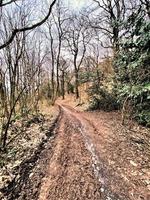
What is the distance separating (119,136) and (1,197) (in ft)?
18.1

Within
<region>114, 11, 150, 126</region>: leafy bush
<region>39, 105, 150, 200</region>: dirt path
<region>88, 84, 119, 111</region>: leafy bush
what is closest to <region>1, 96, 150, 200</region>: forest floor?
<region>39, 105, 150, 200</region>: dirt path

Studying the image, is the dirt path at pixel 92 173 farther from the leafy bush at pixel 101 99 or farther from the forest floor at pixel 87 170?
the leafy bush at pixel 101 99

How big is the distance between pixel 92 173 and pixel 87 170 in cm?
25

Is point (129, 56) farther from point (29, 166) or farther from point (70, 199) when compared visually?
point (70, 199)

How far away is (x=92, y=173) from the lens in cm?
655

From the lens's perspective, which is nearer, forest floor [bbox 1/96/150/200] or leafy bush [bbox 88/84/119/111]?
forest floor [bbox 1/96/150/200]

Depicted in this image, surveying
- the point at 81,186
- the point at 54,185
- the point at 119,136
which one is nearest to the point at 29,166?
the point at 54,185

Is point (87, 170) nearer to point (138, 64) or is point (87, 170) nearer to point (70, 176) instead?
point (70, 176)

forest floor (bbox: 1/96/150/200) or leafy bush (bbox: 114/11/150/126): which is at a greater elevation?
leafy bush (bbox: 114/11/150/126)

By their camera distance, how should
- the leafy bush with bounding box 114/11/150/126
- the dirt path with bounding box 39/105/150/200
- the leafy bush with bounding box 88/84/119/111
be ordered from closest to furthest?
the dirt path with bounding box 39/105/150/200, the leafy bush with bounding box 114/11/150/126, the leafy bush with bounding box 88/84/119/111

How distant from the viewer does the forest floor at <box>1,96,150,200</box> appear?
18.8 feet

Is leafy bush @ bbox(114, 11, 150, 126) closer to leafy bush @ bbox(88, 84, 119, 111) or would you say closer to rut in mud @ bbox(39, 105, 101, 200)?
rut in mud @ bbox(39, 105, 101, 200)

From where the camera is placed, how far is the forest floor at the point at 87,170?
5.73 meters

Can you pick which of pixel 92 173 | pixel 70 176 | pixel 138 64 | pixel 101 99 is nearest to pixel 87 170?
pixel 92 173
